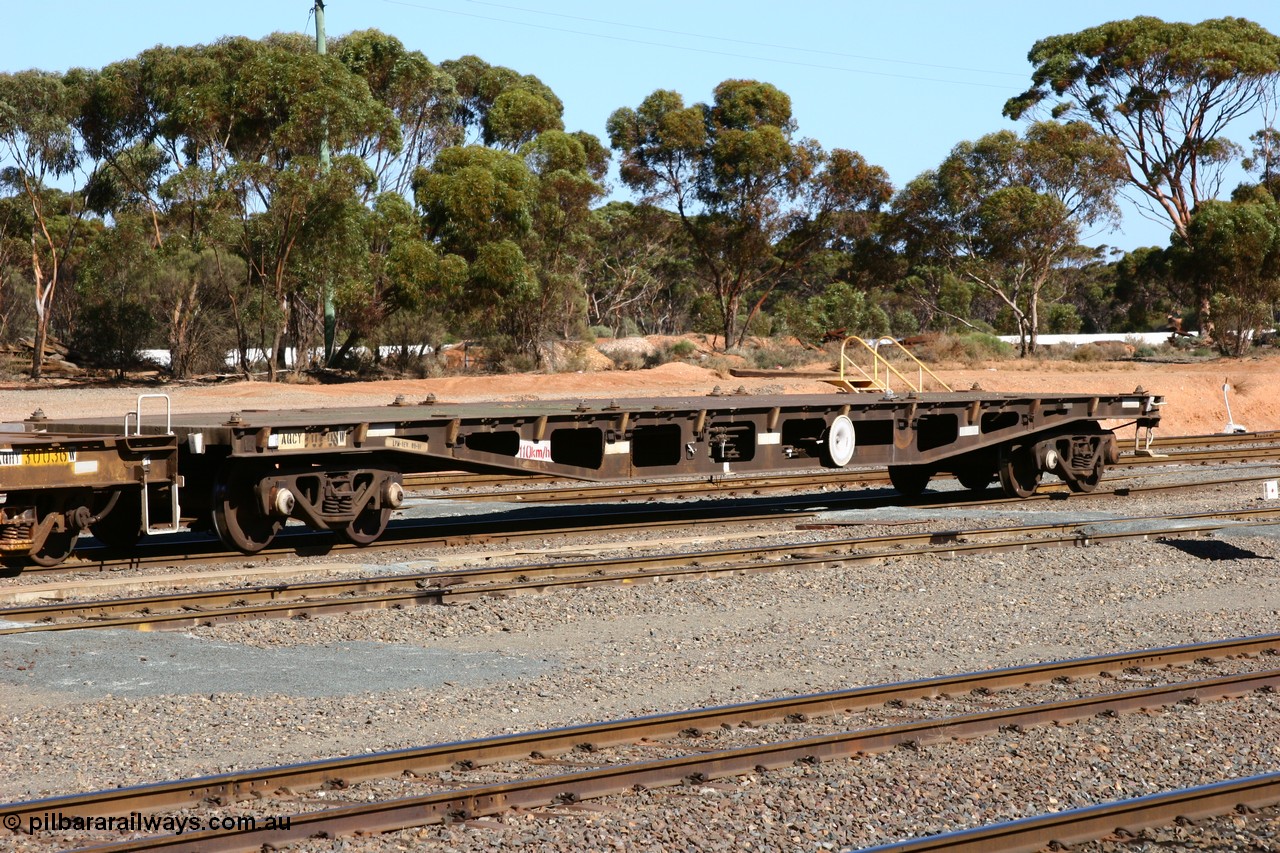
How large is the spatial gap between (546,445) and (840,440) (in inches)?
146

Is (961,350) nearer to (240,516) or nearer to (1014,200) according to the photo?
(1014,200)

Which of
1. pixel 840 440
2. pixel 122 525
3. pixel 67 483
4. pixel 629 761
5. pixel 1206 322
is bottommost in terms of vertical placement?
pixel 629 761

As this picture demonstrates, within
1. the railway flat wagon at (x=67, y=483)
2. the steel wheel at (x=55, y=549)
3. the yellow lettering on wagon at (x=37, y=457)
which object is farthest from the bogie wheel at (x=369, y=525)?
the yellow lettering on wagon at (x=37, y=457)

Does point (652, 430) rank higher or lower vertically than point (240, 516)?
A: higher

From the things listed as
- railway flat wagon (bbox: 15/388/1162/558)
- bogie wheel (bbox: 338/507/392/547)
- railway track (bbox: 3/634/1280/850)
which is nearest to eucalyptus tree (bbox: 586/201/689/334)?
railway flat wagon (bbox: 15/388/1162/558)

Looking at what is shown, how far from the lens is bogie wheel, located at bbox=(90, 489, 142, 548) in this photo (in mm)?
12797

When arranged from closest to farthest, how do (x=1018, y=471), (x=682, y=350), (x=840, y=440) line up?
1. (x=840, y=440)
2. (x=1018, y=471)
3. (x=682, y=350)

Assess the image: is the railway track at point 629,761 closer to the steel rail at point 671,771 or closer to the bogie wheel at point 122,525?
the steel rail at point 671,771

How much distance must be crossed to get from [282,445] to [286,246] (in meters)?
30.7

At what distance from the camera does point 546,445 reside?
13867 millimetres

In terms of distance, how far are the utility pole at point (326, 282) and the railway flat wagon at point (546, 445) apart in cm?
2805

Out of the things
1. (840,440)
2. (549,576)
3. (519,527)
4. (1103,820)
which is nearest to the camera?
(1103,820)

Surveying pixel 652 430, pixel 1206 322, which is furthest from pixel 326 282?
pixel 1206 322

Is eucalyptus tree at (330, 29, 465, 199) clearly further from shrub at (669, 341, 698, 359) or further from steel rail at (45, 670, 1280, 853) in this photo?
steel rail at (45, 670, 1280, 853)
